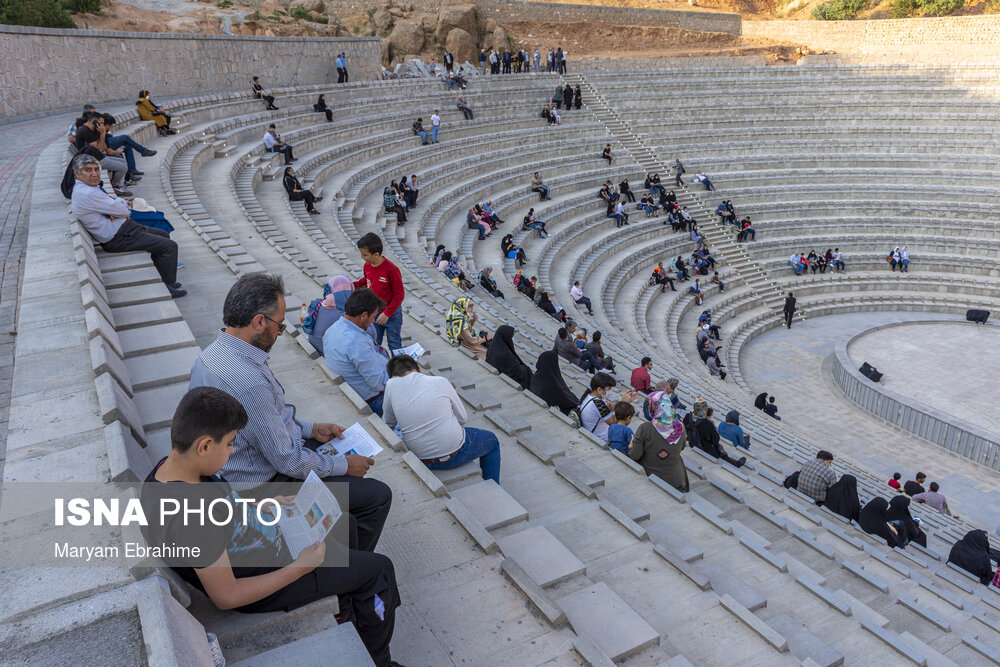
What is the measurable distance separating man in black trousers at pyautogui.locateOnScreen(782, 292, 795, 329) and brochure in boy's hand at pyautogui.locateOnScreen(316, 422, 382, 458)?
18.6 metres

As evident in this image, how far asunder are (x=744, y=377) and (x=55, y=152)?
16387 mm

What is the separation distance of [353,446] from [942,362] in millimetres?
18691

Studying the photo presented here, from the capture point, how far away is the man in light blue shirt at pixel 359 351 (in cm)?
564

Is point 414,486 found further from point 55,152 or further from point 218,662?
point 55,152

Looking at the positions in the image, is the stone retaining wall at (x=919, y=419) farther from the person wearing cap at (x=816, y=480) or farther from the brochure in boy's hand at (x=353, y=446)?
the brochure in boy's hand at (x=353, y=446)

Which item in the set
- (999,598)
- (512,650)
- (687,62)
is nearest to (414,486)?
(512,650)

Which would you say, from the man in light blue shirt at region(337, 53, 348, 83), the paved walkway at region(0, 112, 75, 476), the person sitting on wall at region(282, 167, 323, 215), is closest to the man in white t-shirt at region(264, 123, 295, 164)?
the person sitting on wall at region(282, 167, 323, 215)

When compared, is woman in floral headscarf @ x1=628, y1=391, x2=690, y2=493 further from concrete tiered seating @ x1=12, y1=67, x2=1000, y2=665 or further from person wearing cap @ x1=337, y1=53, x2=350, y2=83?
person wearing cap @ x1=337, y1=53, x2=350, y2=83

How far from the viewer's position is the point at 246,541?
122 inches

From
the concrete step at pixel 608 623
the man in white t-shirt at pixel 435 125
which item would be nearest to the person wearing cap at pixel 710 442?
the concrete step at pixel 608 623

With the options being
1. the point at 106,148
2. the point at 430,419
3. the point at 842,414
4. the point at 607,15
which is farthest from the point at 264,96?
the point at 607,15

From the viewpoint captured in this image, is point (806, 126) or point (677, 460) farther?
point (806, 126)

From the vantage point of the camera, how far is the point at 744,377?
17.9 metres

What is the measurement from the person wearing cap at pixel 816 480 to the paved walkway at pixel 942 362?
7.95 m
